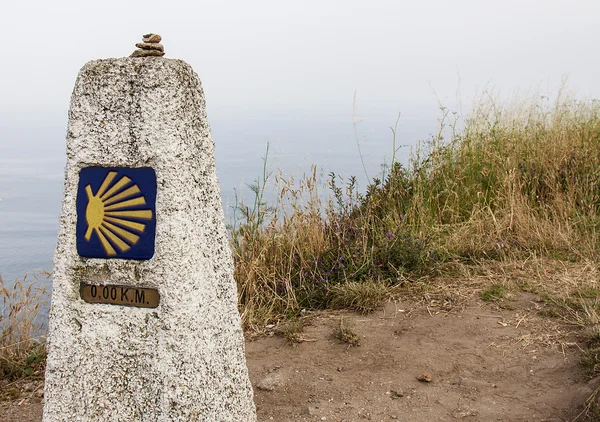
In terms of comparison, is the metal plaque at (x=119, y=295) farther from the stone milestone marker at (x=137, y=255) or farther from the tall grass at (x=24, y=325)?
the tall grass at (x=24, y=325)

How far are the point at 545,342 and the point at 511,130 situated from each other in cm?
336

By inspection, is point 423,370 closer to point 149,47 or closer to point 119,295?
point 119,295

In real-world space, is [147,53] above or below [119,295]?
above

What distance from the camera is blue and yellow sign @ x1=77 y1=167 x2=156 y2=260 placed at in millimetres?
2357

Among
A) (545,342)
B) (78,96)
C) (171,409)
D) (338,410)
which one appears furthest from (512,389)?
(78,96)

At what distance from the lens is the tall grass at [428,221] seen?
4.52m

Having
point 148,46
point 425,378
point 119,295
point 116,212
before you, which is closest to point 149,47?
point 148,46

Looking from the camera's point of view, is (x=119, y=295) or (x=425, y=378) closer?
(x=119, y=295)

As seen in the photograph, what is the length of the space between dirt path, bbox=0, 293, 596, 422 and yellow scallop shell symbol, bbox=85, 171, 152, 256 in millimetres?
1400

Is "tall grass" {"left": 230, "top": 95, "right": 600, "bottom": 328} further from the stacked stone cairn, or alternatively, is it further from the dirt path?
the stacked stone cairn

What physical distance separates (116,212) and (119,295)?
336 mm

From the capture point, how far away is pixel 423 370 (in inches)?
140

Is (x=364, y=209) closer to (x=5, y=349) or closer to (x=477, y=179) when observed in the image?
(x=477, y=179)

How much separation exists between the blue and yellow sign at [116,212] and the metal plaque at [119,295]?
13 centimetres
